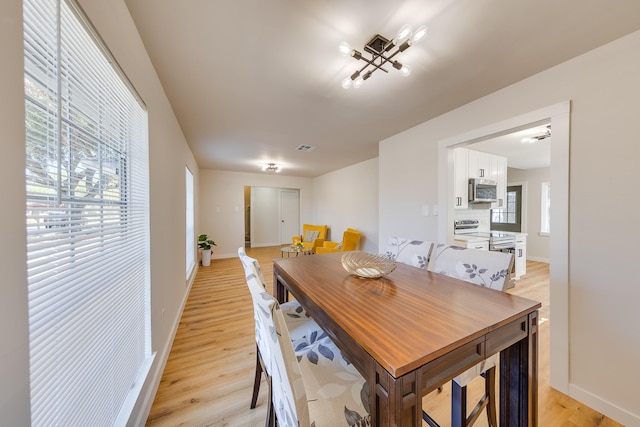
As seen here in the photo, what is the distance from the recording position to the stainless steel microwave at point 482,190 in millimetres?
3674

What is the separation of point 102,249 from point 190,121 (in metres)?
2.18

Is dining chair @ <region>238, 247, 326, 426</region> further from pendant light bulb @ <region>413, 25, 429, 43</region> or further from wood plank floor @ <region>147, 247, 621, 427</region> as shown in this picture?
pendant light bulb @ <region>413, 25, 429, 43</region>

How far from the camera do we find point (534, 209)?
17.9 feet

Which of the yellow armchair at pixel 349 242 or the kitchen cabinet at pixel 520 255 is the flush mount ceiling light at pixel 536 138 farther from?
the yellow armchair at pixel 349 242

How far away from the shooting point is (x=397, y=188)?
3.06 metres

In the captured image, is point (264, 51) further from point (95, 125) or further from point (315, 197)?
point (315, 197)

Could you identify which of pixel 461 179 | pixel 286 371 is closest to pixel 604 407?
pixel 286 371

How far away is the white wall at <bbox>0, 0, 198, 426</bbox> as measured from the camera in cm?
51

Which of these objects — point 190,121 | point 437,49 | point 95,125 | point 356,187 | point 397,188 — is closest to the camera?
point 95,125

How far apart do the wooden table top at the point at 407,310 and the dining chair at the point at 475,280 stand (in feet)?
0.62

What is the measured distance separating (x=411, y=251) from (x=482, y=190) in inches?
111

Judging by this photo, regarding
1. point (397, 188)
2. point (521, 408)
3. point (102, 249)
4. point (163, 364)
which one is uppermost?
point (397, 188)

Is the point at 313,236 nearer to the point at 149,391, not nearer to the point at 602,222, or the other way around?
the point at 149,391

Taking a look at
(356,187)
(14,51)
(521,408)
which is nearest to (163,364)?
(14,51)
